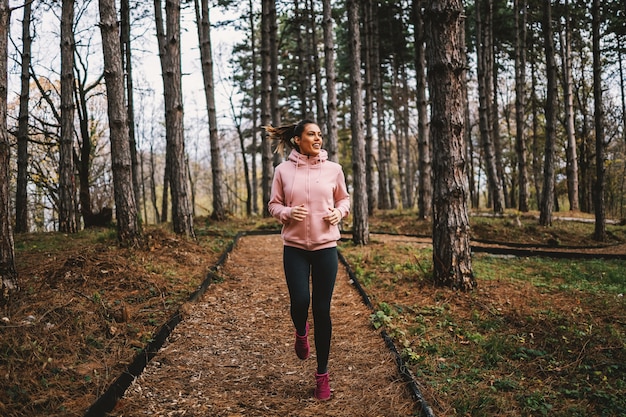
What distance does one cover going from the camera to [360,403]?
3314 mm

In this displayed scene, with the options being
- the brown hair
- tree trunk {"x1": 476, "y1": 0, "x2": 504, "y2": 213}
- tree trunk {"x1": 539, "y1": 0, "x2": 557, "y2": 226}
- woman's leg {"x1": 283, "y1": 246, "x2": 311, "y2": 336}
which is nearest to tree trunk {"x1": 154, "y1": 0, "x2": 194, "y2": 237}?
the brown hair

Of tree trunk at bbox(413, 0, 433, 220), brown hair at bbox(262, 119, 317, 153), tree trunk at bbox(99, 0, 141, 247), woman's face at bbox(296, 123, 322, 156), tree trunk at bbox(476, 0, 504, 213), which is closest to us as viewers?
woman's face at bbox(296, 123, 322, 156)

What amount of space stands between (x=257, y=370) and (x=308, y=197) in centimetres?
186

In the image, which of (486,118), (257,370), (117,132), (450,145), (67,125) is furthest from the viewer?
(486,118)

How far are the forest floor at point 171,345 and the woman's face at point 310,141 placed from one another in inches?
82.2

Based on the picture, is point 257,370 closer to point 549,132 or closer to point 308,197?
point 308,197

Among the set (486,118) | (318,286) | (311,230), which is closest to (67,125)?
(311,230)

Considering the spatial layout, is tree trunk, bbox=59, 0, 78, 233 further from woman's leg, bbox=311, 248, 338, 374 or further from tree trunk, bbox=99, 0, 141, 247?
woman's leg, bbox=311, 248, 338, 374

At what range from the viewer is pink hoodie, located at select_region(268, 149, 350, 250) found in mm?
3381

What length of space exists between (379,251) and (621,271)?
4777 mm

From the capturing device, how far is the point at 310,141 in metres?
3.51

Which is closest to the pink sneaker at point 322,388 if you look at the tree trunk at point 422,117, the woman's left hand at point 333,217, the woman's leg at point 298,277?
the woman's leg at point 298,277

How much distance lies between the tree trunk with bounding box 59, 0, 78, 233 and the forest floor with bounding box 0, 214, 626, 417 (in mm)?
5268

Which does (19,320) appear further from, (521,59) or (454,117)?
(521,59)
